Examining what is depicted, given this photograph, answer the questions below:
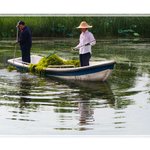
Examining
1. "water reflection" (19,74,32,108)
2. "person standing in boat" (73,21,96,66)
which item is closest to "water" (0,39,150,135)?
"water reflection" (19,74,32,108)

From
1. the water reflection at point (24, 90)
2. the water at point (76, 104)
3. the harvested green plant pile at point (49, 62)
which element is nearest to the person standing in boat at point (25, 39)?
the water at point (76, 104)

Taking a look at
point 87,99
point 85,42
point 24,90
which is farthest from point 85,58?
point 87,99

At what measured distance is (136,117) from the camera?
973 cm

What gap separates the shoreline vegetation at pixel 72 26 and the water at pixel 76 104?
1120 centimetres

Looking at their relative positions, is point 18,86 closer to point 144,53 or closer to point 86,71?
point 86,71

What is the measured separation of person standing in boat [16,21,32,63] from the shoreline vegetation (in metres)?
12.4

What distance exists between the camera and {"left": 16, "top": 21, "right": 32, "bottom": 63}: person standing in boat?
16.1 meters

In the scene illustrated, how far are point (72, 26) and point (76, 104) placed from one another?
19822 millimetres

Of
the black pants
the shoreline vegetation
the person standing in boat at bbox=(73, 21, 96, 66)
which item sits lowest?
the shoreline vegetation

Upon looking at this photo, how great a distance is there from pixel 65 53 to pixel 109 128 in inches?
568

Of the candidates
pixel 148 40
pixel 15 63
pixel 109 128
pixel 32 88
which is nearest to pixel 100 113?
pixel 109 128

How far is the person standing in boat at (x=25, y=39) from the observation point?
16.1 metres

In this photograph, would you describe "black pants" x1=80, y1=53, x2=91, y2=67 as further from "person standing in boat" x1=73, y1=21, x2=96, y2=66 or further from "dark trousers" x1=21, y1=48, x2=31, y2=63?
"dark trousers" x1=21, y1=48, x2=31, y2=63

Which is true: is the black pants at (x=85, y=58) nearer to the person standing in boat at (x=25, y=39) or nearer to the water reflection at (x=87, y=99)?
the water reflection at (x=87, y=99)
